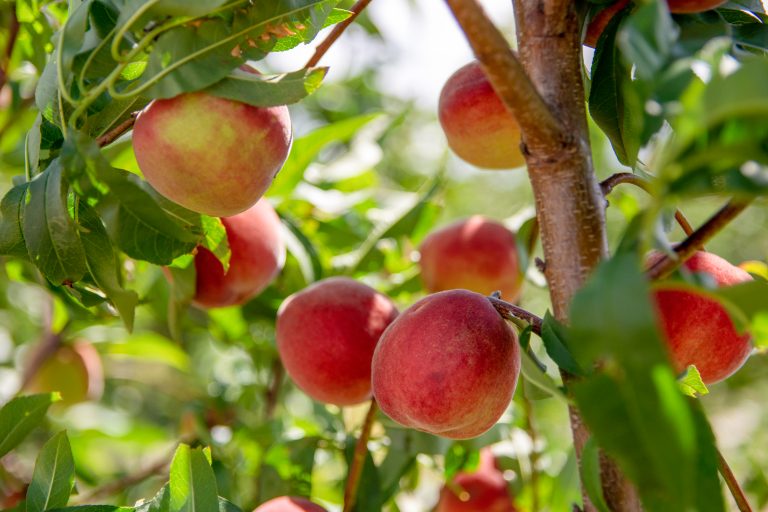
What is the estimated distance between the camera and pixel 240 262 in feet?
3.15

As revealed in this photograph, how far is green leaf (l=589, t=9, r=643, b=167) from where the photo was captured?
0.69 m

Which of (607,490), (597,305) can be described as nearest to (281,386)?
(607,490)

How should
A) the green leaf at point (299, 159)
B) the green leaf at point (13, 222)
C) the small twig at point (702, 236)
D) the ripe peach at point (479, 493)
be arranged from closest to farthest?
the small twig at point (702, 236)
the green leaf at point (13, 222)
the ripe peach at point (479, 493)
the green leaf at point (299, 159)

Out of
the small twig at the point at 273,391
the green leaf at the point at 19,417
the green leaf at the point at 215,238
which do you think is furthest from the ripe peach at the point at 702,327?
the small twig at the point at 273,391

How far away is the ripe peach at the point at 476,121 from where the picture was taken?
874mm

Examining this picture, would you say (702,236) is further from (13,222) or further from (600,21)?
(13,222)

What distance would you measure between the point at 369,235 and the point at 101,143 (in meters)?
0.63

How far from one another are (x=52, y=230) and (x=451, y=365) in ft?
1.14

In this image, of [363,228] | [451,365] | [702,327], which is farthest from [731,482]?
[363,228]

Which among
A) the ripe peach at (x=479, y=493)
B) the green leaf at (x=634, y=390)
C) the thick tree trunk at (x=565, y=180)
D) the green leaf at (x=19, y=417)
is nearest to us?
the green leaf at (x=634, y=390)

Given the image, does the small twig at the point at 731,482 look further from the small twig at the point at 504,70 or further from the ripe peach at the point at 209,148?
the ripe peach at the point at 209,148

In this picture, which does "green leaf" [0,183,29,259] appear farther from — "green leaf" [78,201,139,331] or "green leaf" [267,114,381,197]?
"green leaf" [267,114,381,197]

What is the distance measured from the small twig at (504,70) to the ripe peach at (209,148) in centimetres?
22

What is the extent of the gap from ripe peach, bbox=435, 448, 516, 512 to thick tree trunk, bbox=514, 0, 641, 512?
1.81ft
